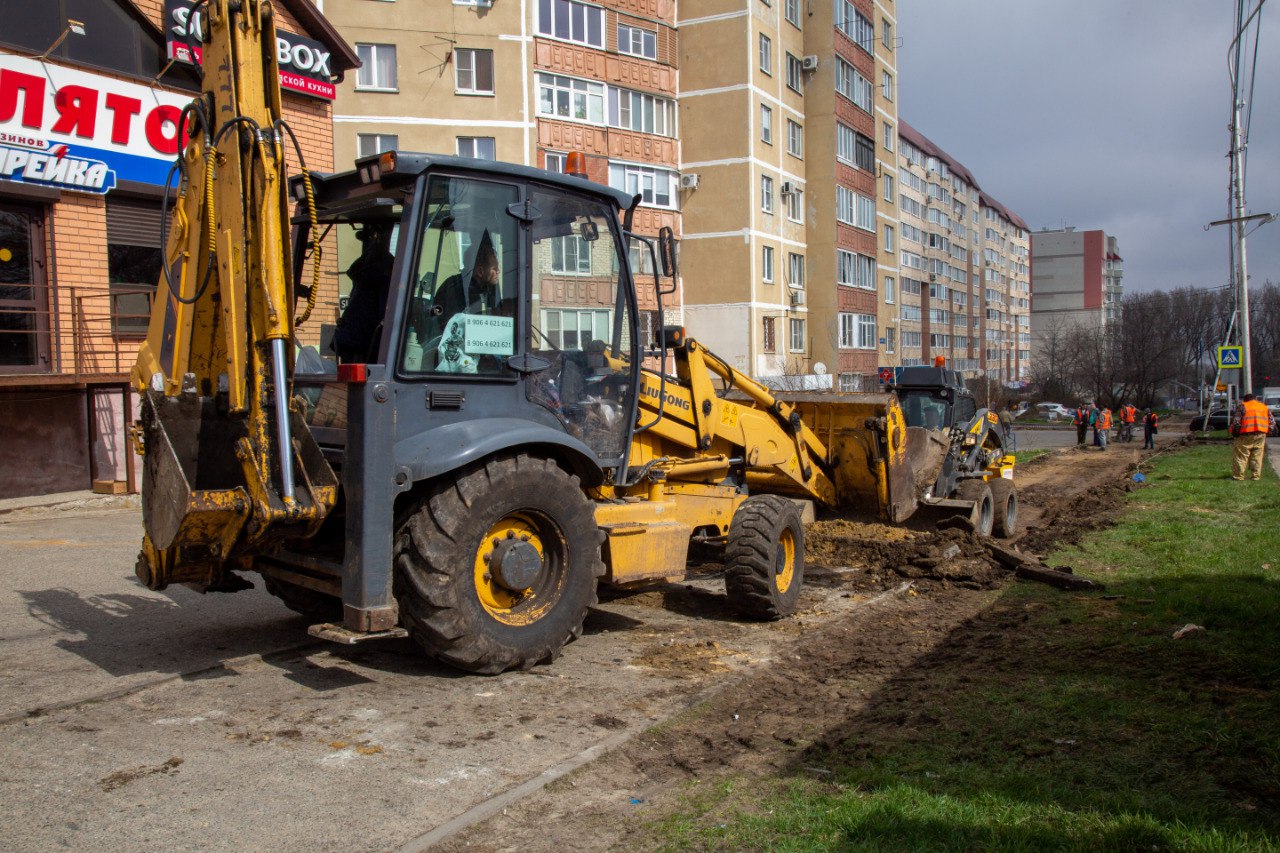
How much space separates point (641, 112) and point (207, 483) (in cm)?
3425

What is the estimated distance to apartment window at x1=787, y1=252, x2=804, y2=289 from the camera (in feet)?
144

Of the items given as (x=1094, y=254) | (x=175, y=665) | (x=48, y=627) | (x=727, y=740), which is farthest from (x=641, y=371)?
(x=1094, y=254)

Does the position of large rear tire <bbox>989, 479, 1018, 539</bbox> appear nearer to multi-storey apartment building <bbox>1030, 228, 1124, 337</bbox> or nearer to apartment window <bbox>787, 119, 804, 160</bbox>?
apartment window <bbox>787, 119, 804, 160</bbox>

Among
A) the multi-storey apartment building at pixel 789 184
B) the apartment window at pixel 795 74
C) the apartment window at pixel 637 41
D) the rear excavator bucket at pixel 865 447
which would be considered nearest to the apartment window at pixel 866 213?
the multi-storey apartment building at pixel 789 184

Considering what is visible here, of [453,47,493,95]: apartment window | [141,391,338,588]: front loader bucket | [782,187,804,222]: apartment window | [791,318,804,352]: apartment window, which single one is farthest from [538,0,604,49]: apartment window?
[141,391,338,588]: front loader bucket

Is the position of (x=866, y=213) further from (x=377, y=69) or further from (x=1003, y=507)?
(x=1003, y=507)

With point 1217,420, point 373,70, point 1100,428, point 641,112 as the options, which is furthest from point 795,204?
point 373,70

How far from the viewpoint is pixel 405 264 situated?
569 centimetres

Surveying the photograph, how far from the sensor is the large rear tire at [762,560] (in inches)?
294

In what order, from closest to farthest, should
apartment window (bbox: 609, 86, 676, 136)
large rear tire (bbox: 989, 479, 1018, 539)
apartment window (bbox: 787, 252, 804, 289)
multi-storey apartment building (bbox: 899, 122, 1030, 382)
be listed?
1. large rear tire (bbox: 989, 479, 1018, 539)
2. apartment window (bbox: 609, 86, 676, 136)
3. apartment window (bbox: 787, 252, 804, 289)
4. multi-storey apartment building (bbox: 899, 122, 1030, 382)

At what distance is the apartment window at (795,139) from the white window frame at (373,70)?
62.5 feet

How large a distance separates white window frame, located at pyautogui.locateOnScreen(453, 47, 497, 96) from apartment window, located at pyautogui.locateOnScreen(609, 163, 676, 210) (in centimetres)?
577

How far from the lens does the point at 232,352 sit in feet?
17.3

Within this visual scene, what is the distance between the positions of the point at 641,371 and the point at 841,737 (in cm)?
305
